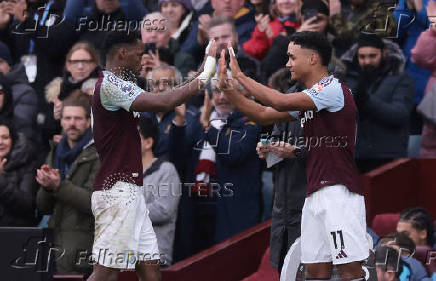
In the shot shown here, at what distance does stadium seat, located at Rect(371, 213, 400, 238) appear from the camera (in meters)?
8.84

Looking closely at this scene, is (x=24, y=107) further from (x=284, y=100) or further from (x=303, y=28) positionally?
(x=284, y=100)

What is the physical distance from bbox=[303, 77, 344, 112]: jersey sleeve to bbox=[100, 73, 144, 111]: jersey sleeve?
4.10 feet

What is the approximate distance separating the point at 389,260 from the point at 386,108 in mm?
1678

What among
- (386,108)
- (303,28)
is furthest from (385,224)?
(303,28)

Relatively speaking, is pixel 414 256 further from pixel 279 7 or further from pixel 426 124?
pixel 279 7

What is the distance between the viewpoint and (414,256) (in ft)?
27.1

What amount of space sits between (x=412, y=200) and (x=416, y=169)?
0.37 metres

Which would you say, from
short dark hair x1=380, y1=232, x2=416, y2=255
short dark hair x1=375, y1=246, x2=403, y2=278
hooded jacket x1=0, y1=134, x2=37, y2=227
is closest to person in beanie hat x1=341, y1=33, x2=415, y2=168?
short dark hair x1=380, y1=232, x2=416, y2=255

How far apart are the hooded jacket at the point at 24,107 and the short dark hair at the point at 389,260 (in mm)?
3960

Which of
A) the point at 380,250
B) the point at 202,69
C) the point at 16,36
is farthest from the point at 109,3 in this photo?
the point at 380,250

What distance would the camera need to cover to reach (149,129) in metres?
8.81

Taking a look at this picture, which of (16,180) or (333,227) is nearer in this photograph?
(333,227)

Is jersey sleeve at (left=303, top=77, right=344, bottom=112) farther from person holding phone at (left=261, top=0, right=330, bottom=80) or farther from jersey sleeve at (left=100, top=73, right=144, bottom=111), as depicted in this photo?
person holding phone at (left=261, top=0, right=330, bottom=80)

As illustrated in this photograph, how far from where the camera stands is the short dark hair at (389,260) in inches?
306
